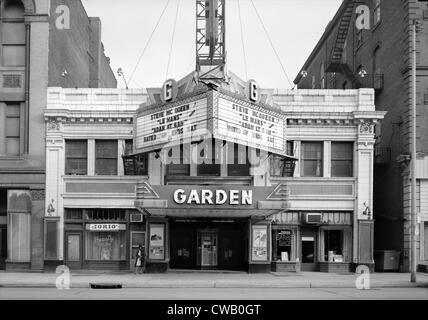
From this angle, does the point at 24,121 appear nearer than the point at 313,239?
Yes

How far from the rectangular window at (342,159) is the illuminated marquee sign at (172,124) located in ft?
29.6

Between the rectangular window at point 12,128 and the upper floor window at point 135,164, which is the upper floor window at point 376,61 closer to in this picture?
the upper floor window at point 135,164

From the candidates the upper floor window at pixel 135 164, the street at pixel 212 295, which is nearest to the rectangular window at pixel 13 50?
the upper floor window at pixel 135 164

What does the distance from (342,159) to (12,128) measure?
58.9 ft

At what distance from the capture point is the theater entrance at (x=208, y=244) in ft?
106

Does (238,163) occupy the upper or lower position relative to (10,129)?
lower

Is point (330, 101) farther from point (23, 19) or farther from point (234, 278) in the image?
point (23, 19)

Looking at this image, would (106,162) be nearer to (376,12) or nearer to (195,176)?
(195,176)

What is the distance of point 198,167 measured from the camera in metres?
31.3

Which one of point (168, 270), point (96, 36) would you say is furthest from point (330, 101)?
point (96, 36)

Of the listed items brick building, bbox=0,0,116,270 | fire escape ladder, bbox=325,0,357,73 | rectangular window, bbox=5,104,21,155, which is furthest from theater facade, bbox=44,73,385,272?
fire escape ladder, bbox=325,0,357,73

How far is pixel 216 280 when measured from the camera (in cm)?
2622

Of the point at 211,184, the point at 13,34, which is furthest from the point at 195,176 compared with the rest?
the point at 13,34
